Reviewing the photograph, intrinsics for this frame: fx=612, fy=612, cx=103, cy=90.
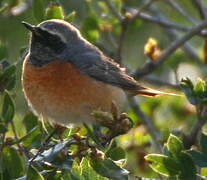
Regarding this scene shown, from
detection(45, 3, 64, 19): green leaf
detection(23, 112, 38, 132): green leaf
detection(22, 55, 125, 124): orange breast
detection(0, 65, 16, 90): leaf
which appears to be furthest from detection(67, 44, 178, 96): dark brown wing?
detection(0, 65, 16, 90): leaf

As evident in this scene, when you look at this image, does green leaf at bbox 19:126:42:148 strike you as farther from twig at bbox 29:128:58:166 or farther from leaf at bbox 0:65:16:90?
leaf at bbox 0:65:16:90

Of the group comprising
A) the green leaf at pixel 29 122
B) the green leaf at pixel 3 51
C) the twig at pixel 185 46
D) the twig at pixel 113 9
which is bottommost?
the twig at pixel 185 46

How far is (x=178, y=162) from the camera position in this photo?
3.79 meters

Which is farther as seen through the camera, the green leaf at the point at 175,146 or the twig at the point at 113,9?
the twig at the point at 113,9

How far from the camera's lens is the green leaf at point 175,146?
12.5ft

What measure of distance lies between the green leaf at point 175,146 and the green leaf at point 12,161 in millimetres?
1161

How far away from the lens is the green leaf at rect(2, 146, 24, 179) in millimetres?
4352

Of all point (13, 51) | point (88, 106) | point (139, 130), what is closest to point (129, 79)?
point (88, 106)

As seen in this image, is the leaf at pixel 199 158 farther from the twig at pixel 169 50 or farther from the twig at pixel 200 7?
the twig at pixel 200 7

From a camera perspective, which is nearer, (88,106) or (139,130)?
(88,106)

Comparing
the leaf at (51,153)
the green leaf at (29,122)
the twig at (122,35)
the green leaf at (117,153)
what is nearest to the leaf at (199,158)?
the green leaf at (117,153)

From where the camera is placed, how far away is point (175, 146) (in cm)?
382

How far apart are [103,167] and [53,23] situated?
68.2 inches

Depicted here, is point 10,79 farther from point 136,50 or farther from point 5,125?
point 136,50
